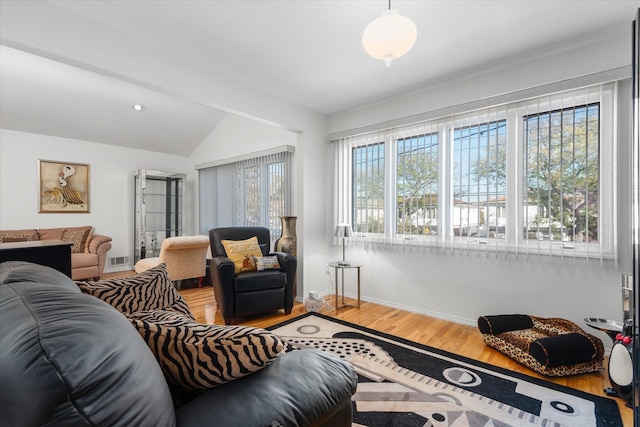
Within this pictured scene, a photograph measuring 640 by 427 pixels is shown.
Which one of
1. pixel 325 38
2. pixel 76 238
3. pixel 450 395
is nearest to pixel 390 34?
pixel 325 38

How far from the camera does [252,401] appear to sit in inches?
31.7

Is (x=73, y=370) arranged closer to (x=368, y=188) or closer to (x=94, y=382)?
(x=94, y=382)

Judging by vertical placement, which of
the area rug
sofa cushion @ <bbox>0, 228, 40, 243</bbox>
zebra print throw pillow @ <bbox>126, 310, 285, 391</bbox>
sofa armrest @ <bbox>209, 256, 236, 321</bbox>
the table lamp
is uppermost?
the table lamp

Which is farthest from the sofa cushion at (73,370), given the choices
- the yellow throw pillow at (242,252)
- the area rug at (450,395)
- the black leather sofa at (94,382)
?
the yellow throw pillow at (242,252)

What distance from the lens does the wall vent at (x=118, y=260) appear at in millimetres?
5508

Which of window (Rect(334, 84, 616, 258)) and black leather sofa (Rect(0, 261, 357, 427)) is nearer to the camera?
black leather sofa (Rect(0, 261, 357, 427))

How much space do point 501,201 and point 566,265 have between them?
2.36ft

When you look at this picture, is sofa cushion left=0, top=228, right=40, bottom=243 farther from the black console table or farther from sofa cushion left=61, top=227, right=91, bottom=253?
the black console table

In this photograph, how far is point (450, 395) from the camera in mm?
1874

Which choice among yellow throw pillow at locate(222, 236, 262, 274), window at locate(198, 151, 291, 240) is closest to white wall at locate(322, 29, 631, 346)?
window at locate(198, 151, 291, 240)

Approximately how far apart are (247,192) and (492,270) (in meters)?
3.72

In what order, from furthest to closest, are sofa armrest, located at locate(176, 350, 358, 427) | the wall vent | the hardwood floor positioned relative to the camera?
1. the wall vent
2. the hardwood floor
3. sofa armrest, located at locate(176, 350, 358, 427)

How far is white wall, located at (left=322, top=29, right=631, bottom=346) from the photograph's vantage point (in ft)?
7.79

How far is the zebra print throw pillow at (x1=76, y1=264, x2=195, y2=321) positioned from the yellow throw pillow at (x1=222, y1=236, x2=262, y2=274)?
1.62 metres
